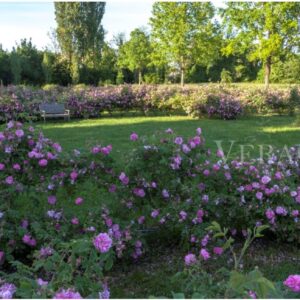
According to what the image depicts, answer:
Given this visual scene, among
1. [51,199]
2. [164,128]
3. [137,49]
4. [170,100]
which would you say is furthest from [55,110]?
[137,49]

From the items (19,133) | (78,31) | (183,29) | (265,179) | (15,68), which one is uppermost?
(78,31)

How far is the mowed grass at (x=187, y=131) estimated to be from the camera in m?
8.50

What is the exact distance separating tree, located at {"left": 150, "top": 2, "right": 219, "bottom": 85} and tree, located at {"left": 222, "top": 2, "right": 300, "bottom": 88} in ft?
6.28

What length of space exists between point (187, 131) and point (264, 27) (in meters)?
12.6

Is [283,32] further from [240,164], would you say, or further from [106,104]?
[240,164]

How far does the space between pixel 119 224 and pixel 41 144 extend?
3.07 feet

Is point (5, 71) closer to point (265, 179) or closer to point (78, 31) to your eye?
point (78, 31)

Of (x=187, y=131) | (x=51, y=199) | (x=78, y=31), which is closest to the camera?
(x=51, y=199)

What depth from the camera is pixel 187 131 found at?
33.8ft

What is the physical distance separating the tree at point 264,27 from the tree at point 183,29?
1914 mm

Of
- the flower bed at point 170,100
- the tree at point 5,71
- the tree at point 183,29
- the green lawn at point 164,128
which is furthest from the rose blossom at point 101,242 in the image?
the tree at point 5,71

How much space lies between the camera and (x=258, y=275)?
39.8 inches

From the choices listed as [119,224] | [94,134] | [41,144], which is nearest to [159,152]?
[119,224]

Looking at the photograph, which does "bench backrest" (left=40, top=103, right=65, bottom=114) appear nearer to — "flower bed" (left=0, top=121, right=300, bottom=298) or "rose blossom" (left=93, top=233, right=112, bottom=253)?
"flower bed" (left=0, top=121, right=300, bottom=298)
